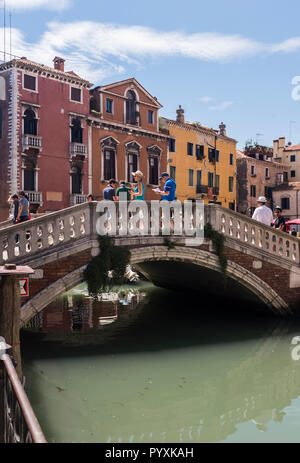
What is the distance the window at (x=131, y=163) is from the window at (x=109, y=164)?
101 cm

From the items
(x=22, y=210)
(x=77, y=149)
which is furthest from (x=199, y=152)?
(x=22, y=210)

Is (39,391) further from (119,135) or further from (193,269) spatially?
(119,135)

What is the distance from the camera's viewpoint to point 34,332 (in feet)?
28.9

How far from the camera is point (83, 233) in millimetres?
7348

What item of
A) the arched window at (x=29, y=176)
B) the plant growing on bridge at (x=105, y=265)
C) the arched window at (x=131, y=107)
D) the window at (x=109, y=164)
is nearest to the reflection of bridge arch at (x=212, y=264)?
the plant growing on bridge at (x=105, y=265)

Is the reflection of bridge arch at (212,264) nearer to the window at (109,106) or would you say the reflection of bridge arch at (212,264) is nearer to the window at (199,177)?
the window at (109,106)

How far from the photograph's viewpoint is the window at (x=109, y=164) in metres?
21.3

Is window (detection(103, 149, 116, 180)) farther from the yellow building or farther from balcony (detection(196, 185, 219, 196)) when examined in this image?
balcony (detection(196, 185, 219, 196))

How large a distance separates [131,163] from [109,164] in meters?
1.50

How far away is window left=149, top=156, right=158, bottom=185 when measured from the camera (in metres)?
23.6

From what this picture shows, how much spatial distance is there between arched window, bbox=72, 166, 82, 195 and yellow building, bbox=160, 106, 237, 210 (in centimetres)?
636

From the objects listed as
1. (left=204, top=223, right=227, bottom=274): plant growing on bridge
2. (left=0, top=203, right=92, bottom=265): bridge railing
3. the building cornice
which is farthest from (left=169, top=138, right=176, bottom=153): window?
(left=0, top=203, right=92, bottom=265): bridge railing

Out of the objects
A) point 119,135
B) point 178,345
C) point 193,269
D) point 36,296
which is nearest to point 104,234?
point 36,296

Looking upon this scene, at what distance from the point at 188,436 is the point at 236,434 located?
1.78 feet
